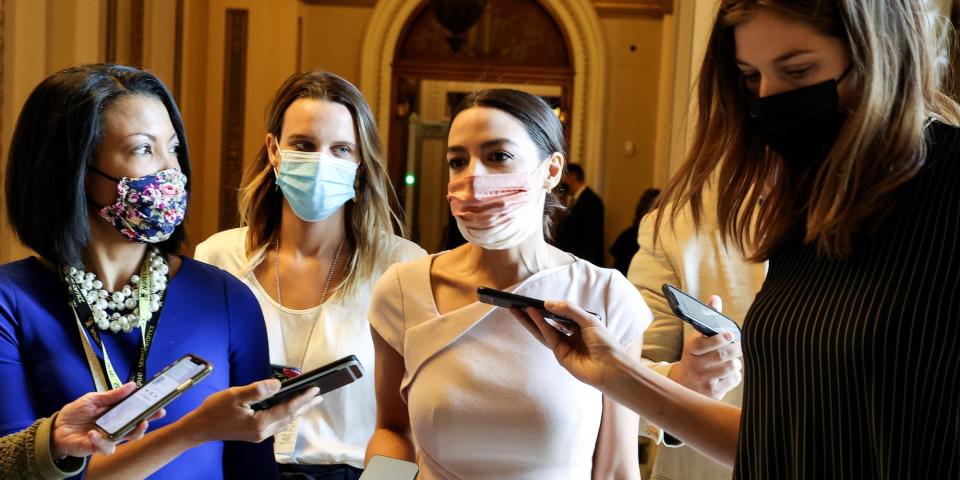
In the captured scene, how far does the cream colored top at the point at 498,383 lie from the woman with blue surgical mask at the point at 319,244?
21.5 inches

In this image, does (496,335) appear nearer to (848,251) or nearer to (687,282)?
(687,282)

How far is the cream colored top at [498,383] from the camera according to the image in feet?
6.63

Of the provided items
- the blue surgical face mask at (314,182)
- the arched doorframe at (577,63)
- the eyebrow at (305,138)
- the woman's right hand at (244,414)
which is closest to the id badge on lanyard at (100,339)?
the woman's right hand at (244,414)

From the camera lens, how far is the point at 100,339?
6.33ft

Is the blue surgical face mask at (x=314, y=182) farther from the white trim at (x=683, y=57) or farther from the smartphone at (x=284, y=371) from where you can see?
the white trim at (x=683, y=57)

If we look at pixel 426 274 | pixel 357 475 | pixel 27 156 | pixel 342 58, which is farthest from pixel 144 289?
pixel 342 58

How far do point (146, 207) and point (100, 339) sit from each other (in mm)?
279

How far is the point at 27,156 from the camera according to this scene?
1.93 meters

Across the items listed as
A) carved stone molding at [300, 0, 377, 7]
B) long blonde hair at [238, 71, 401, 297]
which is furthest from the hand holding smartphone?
carved stone molding at [300, 0, 377, 7]

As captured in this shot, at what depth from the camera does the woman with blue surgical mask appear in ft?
8.81

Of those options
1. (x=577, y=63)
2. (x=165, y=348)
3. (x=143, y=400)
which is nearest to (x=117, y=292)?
(x=165, y=348)

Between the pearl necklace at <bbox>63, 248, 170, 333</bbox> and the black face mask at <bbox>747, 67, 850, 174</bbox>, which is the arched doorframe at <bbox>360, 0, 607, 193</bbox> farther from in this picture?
the black face mask at <bbox>747, 67, 850, 174</bbox>

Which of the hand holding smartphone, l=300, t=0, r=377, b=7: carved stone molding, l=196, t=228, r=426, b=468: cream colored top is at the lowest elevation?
l=196, t=228, r=426, b=468: cream colored top

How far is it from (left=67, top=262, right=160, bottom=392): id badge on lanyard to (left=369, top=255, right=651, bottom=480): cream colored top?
506mm
